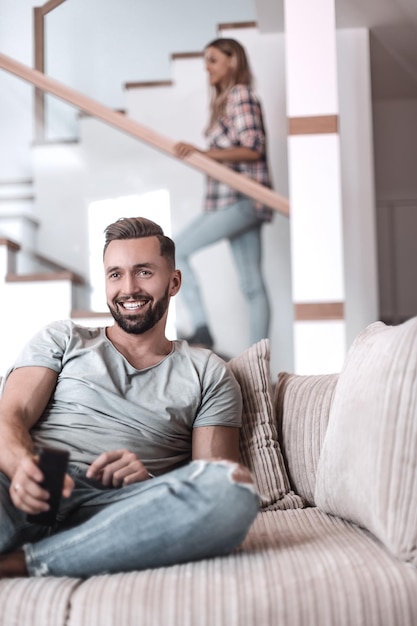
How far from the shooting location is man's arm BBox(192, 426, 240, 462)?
1.54 meters

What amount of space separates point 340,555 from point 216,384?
517mm

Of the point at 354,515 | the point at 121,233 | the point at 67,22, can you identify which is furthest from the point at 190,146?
the point at 354,515

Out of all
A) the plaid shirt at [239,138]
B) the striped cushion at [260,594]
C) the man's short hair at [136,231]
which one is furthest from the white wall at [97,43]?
the striped cushion at [260,594]

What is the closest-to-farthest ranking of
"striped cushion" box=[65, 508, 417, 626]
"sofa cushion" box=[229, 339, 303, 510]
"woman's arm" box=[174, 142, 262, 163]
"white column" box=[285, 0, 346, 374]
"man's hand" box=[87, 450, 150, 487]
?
"striped cushion" box=[65, 508, 417, 626], "man's hand" box=[87, 450, 150, 487], "sofa cushion" box=[229, 339, 303, 510], "white column" box=[285, 0, 346, 374], "woman's arm" box=[174, 142, 262, 163]

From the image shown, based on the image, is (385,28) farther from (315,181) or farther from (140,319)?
(140,319)

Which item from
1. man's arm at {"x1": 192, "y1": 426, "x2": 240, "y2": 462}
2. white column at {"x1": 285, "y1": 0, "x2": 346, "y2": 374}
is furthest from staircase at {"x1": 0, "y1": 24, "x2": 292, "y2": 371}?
man's arm at {"x1": 192, "y1": 426, "x2": 240, "y2": 462}

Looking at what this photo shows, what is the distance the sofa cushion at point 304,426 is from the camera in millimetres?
1606

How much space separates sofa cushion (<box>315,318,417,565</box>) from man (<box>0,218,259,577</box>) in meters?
0.18

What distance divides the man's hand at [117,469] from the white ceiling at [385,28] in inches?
107

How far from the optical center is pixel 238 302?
3.31 meters

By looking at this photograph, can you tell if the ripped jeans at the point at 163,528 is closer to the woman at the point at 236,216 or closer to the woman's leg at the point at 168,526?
the woman's leg at the point at 168,526

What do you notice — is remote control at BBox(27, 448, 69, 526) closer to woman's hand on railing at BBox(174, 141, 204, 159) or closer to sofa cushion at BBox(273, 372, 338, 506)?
sofa cushion at BBox(273, 372, 338, 506)

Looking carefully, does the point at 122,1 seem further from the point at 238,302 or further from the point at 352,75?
the point at 238,302

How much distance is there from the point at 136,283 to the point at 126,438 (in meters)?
0.32
